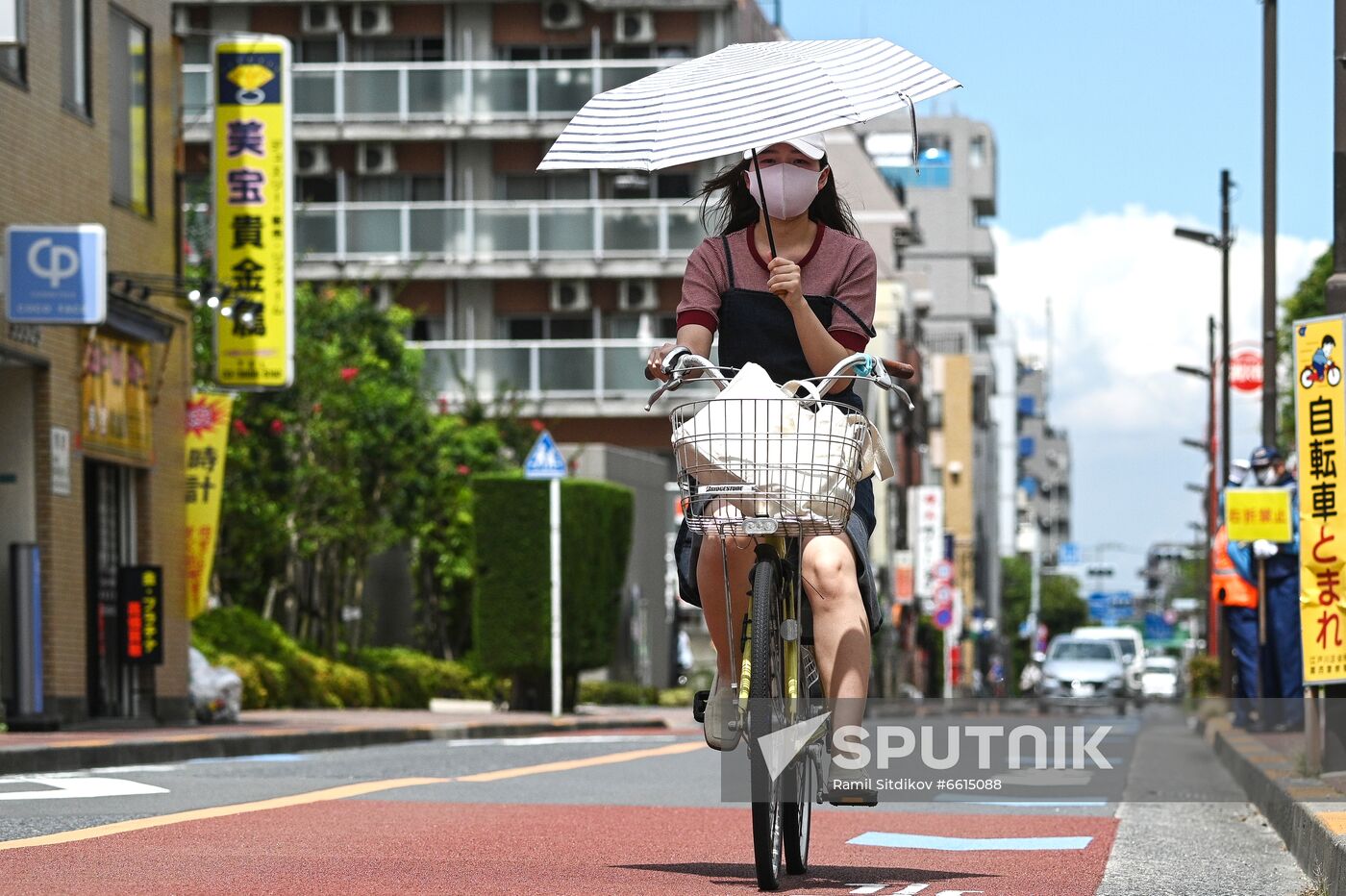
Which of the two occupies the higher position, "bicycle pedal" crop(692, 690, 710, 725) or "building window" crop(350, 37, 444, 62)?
"building window" crop(350, 37, 444, 62)

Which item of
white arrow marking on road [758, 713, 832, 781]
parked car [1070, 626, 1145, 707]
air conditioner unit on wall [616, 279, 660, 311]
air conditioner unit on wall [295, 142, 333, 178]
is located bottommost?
parked car [1070, 626, 1145, 707]

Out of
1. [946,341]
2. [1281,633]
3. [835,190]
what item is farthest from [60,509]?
[946,341]

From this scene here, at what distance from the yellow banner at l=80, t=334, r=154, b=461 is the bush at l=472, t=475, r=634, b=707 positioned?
9.39 m

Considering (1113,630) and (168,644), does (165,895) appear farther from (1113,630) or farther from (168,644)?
(1113,630)

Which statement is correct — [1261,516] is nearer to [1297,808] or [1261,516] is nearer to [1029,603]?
[1297,808]

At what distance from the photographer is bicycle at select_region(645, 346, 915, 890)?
20.4 feet

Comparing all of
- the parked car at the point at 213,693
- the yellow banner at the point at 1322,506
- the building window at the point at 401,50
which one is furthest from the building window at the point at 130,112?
the building window at the point at 401,50

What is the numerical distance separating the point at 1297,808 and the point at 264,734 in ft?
36.5

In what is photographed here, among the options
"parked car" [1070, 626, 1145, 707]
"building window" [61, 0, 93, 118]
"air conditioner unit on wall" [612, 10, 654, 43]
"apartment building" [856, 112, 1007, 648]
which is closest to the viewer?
"building window" [61, 0, 93, 118]

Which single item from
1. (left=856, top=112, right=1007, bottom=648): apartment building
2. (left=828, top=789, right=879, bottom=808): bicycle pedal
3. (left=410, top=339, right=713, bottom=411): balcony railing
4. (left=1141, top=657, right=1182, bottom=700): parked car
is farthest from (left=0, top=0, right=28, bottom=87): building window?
(left=856, top=112, right=1007, bottom=648): apartment building

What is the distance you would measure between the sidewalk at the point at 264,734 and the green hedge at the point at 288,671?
269 millimetres

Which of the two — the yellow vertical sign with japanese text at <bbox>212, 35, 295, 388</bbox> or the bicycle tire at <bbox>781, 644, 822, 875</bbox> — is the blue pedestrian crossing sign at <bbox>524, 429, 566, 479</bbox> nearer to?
the yellow vertical sign with japanese text at <bbox>212, 35, 295, 388</bbox>

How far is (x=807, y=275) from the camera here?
6.88 metres

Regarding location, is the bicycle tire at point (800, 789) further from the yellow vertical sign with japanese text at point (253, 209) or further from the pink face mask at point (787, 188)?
the yellow vertical sign with japanese text at point (253, 209)
